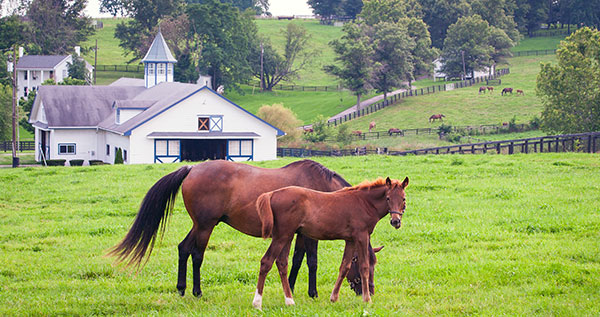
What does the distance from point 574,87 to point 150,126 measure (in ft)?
99.6

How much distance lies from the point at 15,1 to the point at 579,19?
3700 inches

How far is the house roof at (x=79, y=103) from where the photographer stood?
49000 mm

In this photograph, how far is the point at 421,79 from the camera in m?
102

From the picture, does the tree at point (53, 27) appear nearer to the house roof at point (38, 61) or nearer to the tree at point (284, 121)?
the house roof at point (38, 61)

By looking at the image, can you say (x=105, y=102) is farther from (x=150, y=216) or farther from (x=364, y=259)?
(x=364, y=259)

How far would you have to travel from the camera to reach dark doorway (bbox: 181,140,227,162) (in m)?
46.1

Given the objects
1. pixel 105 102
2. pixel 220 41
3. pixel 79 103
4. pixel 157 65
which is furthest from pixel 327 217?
pixel 220 41

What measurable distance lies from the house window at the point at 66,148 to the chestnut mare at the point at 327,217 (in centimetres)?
4485

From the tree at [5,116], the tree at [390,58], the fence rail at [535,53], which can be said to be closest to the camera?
the tree at [5,116]

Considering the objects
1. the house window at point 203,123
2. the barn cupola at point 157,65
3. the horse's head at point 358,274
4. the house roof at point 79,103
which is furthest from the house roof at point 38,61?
the horse's head at point 358,274

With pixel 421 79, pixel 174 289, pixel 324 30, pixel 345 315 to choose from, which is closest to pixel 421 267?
pixel 345 315

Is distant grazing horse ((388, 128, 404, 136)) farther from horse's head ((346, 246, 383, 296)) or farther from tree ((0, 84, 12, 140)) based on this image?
horse's head ((346, 246, 383, 296))

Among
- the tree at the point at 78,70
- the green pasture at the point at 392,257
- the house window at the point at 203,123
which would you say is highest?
the tree at the point at 78,70

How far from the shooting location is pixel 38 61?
8506 centimetres
